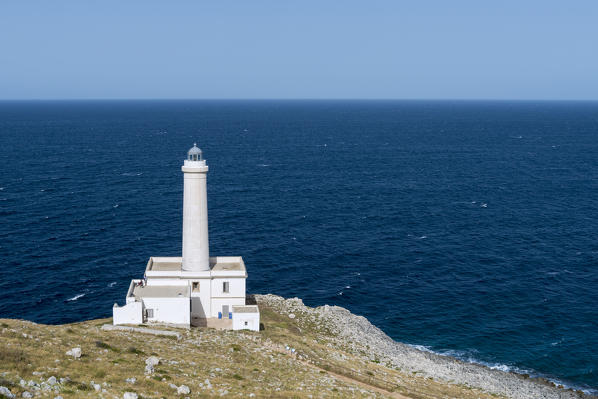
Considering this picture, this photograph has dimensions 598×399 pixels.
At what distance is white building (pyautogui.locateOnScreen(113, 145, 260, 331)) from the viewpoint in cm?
5706

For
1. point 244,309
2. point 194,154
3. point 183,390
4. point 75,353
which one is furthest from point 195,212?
point 183,390

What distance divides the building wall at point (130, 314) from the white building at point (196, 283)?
1.77m

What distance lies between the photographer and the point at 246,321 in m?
59.2

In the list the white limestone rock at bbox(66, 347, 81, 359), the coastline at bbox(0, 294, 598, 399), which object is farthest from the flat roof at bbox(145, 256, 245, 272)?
the white limestone rock at bbox(66, 347, 81, 359)

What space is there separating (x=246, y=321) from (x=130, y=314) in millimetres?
12013

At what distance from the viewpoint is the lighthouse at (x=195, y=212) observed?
195 feet

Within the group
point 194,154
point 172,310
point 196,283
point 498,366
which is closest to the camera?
point 172,310

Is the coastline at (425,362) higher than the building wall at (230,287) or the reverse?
the reverse

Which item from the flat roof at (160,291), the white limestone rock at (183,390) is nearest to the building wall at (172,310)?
the flat roof at (160,291)

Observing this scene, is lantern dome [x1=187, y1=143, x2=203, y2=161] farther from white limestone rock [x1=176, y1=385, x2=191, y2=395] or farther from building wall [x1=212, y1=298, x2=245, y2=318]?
white limestone rock [x1=176, y1=385, x2=191, y2=395]

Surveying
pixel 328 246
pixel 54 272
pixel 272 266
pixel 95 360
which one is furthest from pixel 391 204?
pixel 95 360

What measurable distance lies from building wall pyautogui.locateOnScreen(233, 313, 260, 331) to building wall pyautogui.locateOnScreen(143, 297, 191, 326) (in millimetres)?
5243

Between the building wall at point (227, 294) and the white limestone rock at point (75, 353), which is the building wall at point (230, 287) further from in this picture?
the white limestone rock at point (75, 353)

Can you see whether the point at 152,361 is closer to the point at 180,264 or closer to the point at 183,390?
the point at 183,390
